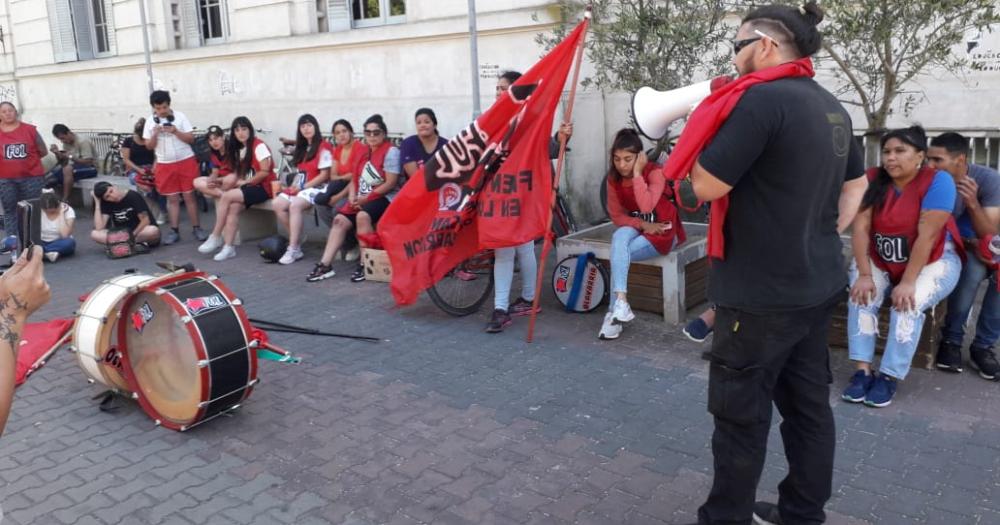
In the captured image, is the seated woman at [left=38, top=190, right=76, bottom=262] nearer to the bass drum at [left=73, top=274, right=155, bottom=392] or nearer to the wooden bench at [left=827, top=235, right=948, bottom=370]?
the bass drum at [left=73, top=274, right=155, bottom=392]

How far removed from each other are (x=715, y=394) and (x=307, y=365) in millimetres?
3487

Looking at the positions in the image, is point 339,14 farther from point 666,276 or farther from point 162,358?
point 162,358

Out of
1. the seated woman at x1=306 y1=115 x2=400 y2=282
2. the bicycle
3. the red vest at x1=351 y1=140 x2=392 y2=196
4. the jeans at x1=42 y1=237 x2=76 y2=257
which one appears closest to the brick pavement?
the seated woman at x1=306 y1=115 x2=400 y2=282

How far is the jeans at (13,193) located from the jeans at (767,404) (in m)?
10.2

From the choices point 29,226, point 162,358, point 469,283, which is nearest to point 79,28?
point 469,283

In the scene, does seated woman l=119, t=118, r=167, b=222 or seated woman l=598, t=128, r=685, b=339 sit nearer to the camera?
seated woman l=598, t=128, r=685, b=339

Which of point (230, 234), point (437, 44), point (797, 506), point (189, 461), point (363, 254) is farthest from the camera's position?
point (437, 44)

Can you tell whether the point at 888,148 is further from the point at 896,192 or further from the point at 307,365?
the point at 307,365

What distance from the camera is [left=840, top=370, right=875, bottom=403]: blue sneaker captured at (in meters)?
4.82

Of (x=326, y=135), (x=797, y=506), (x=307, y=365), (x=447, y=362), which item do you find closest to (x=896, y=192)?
(x=797, y=506)

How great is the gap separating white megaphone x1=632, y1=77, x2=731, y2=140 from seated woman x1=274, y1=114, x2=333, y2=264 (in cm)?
613

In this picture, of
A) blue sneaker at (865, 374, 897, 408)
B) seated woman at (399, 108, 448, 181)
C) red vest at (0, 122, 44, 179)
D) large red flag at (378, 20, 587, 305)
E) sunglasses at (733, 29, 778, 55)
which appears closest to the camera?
sunglasses at (733, 29, 778, 55)

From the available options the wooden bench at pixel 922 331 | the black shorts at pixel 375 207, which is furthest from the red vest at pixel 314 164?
the wooden bench at pixel 922 331

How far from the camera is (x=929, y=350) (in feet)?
17.1
